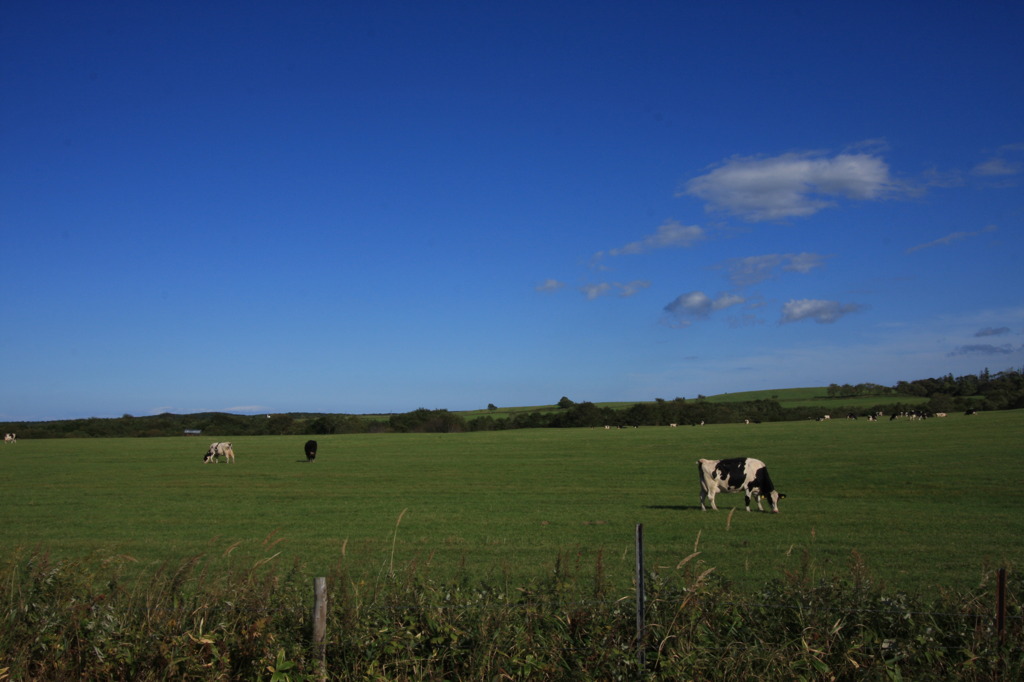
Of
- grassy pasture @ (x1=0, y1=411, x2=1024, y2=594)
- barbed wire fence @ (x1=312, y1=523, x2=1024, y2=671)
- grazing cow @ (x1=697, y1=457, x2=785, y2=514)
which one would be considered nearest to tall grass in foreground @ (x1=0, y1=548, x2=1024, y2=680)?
barbed wire fence @ (x1=312, y1=523, x2=1024, y2=671)

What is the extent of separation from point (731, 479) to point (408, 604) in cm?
1517

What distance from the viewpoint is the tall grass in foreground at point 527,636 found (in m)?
5.75

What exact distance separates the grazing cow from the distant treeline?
90.4 metres

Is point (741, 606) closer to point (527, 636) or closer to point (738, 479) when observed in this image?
point (527, 636)

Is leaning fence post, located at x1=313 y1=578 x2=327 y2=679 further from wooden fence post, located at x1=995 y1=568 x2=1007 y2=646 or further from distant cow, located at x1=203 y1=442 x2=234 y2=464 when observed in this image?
distant cow, located at x1=203 y1=442 x2=234 y2=464

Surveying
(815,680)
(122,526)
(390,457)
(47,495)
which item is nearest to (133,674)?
(815,680)

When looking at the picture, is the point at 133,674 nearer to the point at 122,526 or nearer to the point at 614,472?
the point at 122,526

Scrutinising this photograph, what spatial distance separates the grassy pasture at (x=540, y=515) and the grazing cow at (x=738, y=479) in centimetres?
66

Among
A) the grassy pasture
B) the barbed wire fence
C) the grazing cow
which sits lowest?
the grassy pasture

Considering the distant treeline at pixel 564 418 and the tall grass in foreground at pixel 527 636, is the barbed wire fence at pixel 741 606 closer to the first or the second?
the tall grass in foreground at pixel 527 636

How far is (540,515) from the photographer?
754 inches

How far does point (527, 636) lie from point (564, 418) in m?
116

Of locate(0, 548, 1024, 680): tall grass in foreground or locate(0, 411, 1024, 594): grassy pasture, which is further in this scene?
locate(0, 411, 1024, 594): grassy pasture

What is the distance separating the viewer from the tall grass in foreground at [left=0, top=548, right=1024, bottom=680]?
5750 mm
